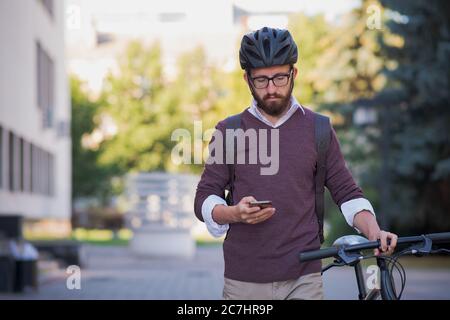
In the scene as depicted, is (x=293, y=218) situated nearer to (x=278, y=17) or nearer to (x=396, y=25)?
(x=396, y=25)

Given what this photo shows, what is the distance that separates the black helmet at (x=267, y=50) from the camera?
11.3ft

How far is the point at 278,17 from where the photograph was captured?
4097 cm

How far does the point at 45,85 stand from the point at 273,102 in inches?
1029

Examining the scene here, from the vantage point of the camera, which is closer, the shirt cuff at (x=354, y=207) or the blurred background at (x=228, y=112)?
the shirt cuff at (x=354, y=207)

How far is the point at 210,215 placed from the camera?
3539 millimetres

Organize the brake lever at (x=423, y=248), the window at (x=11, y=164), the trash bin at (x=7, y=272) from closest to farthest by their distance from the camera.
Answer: the brake lever at (x=423, y=248)
the trash bin at (x=7, y=272)
the window at (x=11, y=164)

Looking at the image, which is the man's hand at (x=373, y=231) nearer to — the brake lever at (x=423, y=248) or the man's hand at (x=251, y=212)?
the brake lever at (x=423, y=248)

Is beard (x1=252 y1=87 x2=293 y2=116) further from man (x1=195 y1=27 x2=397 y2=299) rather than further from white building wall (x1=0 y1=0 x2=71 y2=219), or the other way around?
white building wall (x1=0 y1=0 x2=71 y2=219)

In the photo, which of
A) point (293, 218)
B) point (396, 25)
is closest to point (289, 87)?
point (293, 218)

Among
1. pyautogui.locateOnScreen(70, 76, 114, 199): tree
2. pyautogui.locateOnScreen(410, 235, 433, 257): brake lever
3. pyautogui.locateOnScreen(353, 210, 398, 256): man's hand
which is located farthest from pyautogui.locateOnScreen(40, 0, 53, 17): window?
pyautogui.locateOnScreen(410, 235, 433, 257): brake lever

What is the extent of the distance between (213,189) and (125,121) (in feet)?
177

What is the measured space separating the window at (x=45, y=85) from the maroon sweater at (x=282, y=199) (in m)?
24.1

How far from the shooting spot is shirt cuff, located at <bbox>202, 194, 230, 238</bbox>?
354 cm

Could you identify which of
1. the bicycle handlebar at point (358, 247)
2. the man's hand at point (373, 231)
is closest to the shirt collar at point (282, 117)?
the man's hand at point (373, 231)
